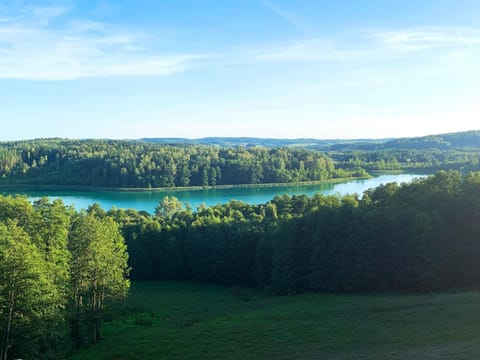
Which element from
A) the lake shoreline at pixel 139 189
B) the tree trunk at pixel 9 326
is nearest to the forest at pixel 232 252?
the tree trunk at pixel 9 326

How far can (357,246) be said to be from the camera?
3212 cm

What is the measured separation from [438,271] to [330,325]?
13.6m

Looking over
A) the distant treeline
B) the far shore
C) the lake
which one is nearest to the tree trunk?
the distant treeline

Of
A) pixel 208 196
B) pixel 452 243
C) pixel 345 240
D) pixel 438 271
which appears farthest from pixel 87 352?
pixel 208 196

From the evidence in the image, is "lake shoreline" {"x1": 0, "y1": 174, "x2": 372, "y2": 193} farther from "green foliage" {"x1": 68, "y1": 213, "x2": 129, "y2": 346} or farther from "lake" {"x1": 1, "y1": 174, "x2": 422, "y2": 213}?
"green foliage" {"x1": 68, "y1": 213, "x2": 129, "y2": 346}

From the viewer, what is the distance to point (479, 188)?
31375mm

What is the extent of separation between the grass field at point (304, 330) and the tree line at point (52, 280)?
1725 millimetres

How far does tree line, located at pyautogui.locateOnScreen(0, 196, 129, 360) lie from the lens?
17578 millimetres

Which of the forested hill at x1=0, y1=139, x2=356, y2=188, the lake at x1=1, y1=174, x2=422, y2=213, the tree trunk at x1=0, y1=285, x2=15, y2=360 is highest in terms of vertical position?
the forested hill at x1=0, y1=139, x2=356, y2=188

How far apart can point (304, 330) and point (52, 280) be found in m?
10.9

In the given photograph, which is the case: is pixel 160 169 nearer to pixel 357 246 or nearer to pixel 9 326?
pixel 357 246

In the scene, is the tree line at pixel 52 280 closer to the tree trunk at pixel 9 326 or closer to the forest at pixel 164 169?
the tree trunk at pixel 9 326

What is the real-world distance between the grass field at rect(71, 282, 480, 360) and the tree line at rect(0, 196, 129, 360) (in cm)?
173

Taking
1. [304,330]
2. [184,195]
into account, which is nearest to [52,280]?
[304,330]
